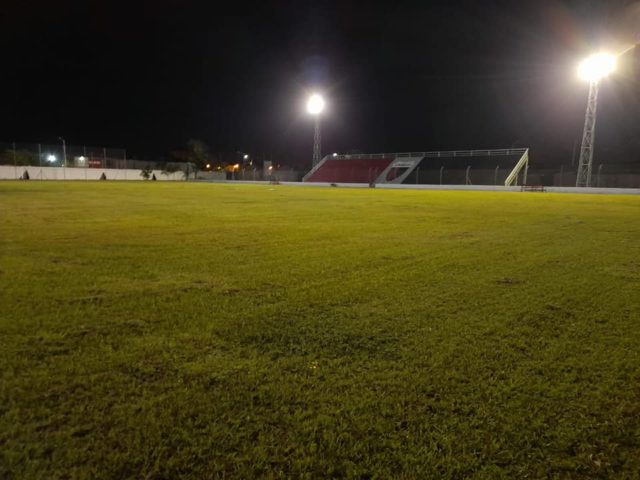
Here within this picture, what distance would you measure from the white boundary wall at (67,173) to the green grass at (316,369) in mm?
63787

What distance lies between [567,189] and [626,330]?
36.5m

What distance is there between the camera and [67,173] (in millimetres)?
60844

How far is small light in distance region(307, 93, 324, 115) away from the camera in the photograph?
49.9 m

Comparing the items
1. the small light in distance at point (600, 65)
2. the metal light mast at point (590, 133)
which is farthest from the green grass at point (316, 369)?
the small light in distance at point (600, 65)

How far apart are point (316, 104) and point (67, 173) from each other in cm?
3816

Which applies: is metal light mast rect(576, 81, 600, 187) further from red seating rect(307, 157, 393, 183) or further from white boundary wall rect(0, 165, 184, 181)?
white boundary wall rect(0, 165, 184, 181)

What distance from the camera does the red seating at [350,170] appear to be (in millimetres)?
56625

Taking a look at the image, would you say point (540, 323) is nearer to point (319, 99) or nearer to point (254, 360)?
point (254, 360)

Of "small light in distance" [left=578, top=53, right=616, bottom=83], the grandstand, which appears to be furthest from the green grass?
the grandstand

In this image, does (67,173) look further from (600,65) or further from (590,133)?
(600,65)

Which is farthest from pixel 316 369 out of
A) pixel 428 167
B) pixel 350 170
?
pixel 350 170

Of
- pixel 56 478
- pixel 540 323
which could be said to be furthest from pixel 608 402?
pixel 56 478

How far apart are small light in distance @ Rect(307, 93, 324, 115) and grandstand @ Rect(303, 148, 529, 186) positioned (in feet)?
22.1

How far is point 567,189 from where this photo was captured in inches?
1367
